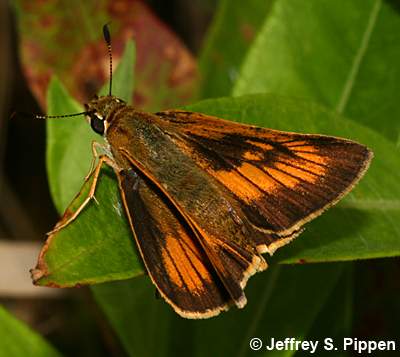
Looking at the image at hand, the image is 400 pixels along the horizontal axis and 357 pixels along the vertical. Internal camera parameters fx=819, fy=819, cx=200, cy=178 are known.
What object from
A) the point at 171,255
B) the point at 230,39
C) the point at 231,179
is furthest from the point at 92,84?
the point at 171,255

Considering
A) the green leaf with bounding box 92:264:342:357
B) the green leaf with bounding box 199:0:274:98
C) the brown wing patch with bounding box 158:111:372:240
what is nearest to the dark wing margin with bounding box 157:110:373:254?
the brown wing patch with bounding box 158:111:372:240

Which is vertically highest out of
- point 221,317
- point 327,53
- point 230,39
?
point 327,53

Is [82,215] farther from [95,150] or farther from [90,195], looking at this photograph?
[95,150]

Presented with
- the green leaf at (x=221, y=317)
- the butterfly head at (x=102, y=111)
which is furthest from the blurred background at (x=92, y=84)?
the butterfly head at (x=102, y=111)

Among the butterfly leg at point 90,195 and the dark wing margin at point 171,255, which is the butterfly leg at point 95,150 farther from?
the dark wing margin at point 171,255

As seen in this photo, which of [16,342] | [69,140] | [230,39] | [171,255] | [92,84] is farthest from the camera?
[92,84]

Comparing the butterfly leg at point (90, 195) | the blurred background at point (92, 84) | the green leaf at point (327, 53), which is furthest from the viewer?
the blurred background at point (92, 84)

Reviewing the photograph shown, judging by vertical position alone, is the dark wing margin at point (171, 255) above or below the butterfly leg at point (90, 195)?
below

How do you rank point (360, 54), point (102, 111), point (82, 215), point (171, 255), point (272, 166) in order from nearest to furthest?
point (82, 215) < point (171, 255) < point (272, 166) < point (102, 111) < point (360, 54)
